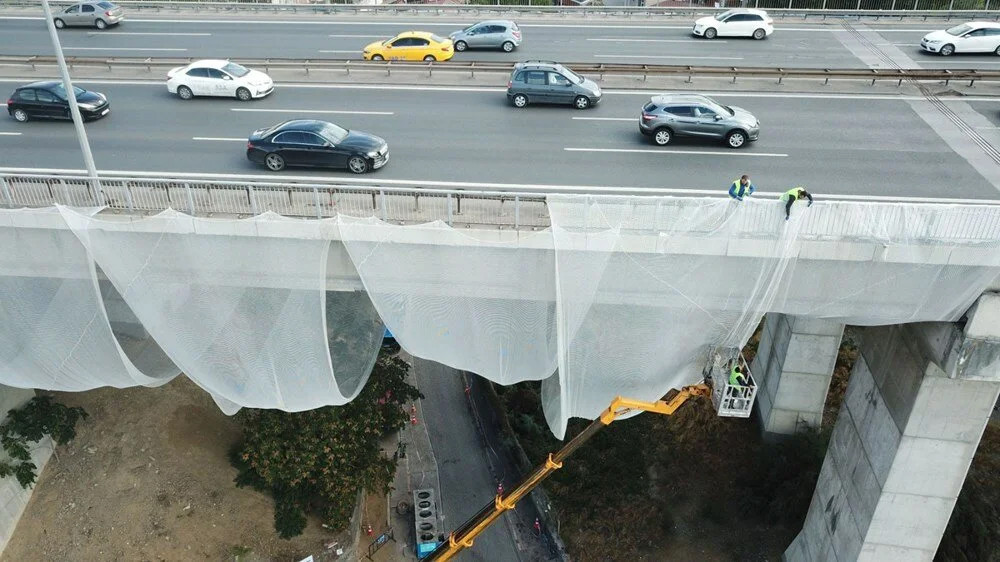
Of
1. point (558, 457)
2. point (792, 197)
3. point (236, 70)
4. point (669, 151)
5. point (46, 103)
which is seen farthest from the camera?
point (236, 70)

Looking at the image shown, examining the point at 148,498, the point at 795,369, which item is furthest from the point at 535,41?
the point at 148,498

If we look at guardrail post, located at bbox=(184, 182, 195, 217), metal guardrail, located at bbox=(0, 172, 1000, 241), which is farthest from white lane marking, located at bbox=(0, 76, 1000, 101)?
guardrail post, located at bbox=(184, 182, 195, 217)

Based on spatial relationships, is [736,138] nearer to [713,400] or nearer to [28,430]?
[713,400]

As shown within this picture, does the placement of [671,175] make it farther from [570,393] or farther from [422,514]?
[422,514]

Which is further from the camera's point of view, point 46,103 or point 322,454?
point 46,103

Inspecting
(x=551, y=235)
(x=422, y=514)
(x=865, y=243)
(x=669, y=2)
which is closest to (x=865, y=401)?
(x=865, y=243)

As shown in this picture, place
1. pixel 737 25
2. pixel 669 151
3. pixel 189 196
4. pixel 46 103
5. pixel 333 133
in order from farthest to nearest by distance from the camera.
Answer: pixel 737 25 → pixel 46 103 → pixel 669 151 → pixel 333 133 → pixel 189 196

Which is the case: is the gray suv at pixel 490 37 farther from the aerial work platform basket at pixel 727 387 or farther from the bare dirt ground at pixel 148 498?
the aerial work platform basket at pixel 727 387
